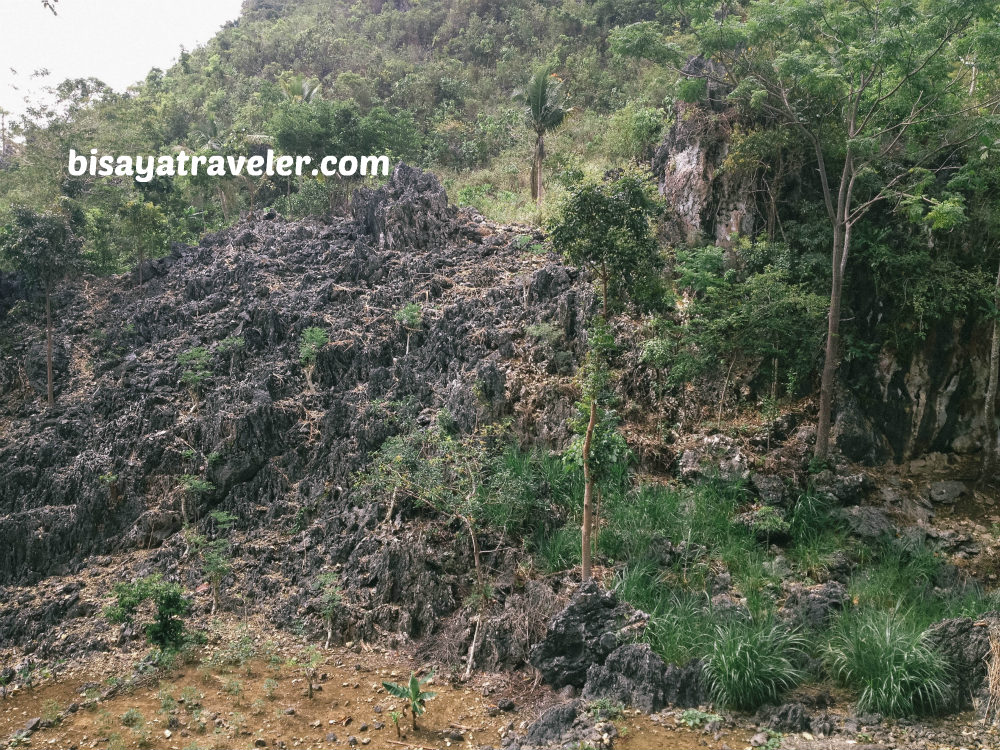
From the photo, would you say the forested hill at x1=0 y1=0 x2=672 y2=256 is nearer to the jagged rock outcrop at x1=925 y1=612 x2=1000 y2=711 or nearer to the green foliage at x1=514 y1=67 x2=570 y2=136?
the green foliage at x1=514 y1=67 x2=570 y2=136

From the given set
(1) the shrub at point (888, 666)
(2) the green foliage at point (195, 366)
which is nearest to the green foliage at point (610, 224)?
(1) the shrub at point (888, 666)

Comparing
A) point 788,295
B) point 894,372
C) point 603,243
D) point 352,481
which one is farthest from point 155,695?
point 894,372

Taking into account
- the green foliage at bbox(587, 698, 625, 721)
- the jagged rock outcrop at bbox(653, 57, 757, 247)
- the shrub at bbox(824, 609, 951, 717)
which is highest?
the jagged rock outcrop at bbox(653, 57, 757, 247)

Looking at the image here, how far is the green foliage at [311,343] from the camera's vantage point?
550 inches

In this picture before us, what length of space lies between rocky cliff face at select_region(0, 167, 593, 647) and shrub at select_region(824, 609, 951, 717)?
4.96m

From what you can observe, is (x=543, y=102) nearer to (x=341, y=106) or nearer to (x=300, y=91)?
(x=341, y=106)

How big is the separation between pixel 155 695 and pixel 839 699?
26.8ft

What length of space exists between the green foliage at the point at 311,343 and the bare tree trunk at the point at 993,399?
1201 cm

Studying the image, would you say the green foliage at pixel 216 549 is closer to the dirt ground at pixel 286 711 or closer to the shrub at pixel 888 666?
the dirt ground at pixel 286 711

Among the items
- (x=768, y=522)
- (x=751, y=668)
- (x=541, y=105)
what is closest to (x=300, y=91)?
(x=541, y=105)

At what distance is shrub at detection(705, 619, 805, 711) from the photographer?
20.4ft

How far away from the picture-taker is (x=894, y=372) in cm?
1058

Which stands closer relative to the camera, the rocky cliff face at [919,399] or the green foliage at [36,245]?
the rocky cliff face at [919,399]

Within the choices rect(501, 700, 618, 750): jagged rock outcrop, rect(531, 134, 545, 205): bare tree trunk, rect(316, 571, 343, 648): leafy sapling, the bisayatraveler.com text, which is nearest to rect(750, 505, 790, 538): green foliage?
rect(501, 700, 618, 750): jagged rock outcrop
